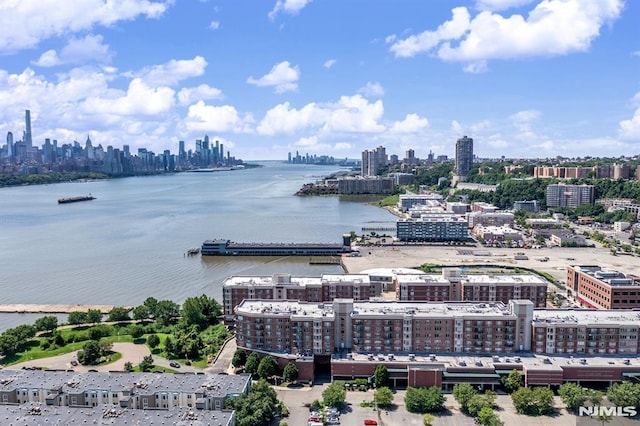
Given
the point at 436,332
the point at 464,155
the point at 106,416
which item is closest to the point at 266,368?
the point at 106,416

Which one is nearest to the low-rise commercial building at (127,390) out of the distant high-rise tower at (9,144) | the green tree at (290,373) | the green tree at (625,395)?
the green tree at (290,373)

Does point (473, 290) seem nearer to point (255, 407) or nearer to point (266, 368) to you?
point (266, 368)

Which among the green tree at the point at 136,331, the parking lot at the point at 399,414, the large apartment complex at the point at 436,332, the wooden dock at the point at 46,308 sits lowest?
the parking lot at the point at 399,414

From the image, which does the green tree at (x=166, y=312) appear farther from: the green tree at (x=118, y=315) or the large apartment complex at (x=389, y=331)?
the large apartment complex at (x=389, y=331)

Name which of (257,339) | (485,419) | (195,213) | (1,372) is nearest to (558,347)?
(485,419)

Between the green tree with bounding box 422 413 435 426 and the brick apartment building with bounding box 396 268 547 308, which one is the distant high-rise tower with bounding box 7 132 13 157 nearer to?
the brick apartment building with bounding box 396 268 547 308

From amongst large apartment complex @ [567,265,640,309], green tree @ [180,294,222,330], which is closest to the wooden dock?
green tree @ [180,294,222,330]
